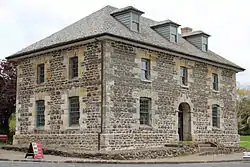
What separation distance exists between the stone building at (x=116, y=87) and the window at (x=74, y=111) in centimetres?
6

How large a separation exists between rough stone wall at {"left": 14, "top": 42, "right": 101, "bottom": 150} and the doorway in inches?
283

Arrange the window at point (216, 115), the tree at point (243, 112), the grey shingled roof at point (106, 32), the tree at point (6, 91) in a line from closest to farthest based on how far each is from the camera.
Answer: the grey shingled roof at point (106, 32)
the window at point (216, 115)
the tree at point (6, 91)
the tree at point (243, 112)

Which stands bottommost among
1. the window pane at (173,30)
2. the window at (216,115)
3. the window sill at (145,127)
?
the window sill at (145,127)

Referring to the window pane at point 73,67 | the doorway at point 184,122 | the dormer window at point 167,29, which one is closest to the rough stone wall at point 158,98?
the doorway at point 184,122

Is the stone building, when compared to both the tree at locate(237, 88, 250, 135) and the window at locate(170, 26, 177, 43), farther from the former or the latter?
the tree at locate(237, 88, 250, 135)

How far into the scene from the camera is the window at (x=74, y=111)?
80.7 ft

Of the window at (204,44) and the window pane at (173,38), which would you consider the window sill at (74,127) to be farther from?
the window at (204,44)

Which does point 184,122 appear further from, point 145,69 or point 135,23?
point 135,23

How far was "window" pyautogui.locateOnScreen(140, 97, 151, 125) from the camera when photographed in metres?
25.1

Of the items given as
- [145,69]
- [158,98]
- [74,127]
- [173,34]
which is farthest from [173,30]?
[74,127]

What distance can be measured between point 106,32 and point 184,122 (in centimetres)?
932

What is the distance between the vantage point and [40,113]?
26797 millimetres

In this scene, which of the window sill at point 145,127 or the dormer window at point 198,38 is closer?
the window sill at point 145,127

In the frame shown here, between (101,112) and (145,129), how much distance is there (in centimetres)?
323
